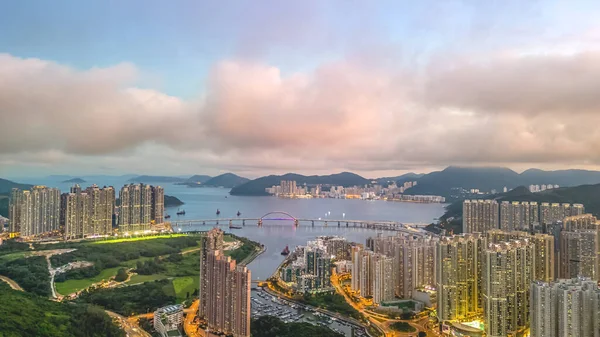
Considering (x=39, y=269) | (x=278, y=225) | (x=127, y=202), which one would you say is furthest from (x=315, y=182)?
(x=39, y=269)

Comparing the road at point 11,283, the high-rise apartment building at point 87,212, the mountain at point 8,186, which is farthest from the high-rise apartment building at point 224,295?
the mountain at point 8,186

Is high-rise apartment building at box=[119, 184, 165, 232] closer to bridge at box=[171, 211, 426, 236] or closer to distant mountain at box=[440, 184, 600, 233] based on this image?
bridge at box=[171, 211, 426, 236]

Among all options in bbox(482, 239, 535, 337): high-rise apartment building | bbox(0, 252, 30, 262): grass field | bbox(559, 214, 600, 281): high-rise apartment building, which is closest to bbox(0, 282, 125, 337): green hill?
bbox(0, 252, 30, 262): grass field

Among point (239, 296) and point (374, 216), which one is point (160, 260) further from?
point (374, 216)

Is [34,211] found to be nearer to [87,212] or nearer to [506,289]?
[87,212]

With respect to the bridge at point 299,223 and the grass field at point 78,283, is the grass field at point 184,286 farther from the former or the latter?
the bridge at point 299,223

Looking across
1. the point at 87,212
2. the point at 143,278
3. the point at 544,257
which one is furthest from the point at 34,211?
the point at 544,257
